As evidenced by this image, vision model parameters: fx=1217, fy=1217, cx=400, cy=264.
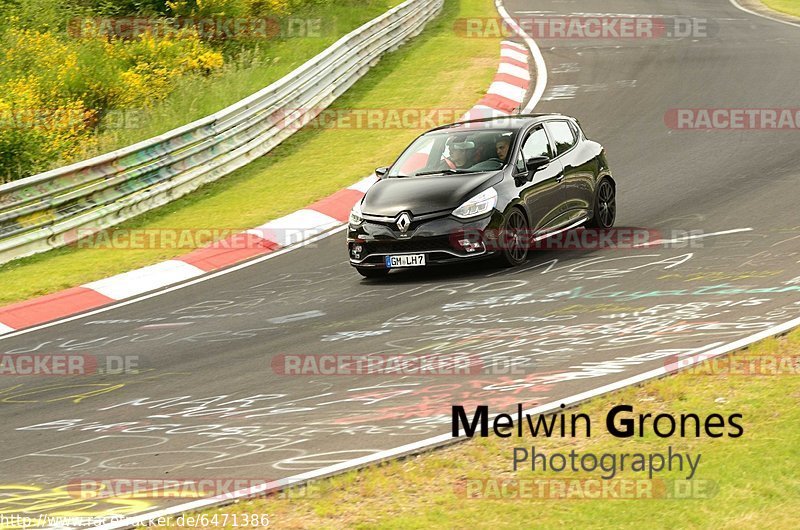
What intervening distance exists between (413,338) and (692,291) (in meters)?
2.61

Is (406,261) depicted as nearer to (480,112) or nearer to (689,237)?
(689,237)

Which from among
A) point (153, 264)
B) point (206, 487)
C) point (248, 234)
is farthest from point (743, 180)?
point (206, 487)

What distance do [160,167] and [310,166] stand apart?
2.51 metres

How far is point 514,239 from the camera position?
502 inches

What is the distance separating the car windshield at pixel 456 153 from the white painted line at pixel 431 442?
A: 16.0 feet

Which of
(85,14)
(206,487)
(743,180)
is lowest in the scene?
(206,487)

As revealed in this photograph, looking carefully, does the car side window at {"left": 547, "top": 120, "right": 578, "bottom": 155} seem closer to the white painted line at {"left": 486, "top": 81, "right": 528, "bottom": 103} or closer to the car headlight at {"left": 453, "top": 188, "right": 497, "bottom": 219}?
the car headlight at {"left": 453, "top": 188, "right": 497, "bottom": 219}

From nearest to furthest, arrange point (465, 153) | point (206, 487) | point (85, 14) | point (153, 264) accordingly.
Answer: point (206, 487), point (465, 153), point (153, 264), point (85, 14)

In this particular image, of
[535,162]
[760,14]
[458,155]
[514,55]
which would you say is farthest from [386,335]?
[760,14]

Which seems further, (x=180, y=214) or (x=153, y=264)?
(x=180, y=214)

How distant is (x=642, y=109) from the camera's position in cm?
2025

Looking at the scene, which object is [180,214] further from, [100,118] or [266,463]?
[266,463]

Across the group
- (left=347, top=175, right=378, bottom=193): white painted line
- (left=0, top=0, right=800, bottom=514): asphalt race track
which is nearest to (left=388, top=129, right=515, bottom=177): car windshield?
(left=0, top=0, right=800, bottom=514): asphalt race track

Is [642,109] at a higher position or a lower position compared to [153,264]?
higher
